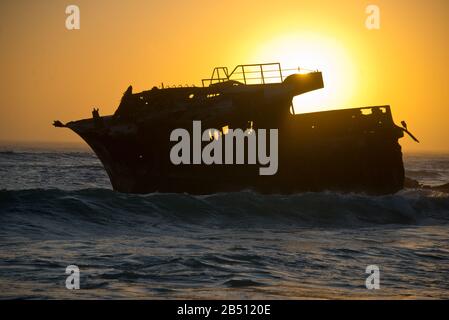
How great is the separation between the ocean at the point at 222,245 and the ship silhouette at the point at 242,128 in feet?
4.78

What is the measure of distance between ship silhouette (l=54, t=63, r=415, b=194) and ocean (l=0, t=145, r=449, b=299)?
146 cm

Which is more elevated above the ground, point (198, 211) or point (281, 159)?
point (281, 159)

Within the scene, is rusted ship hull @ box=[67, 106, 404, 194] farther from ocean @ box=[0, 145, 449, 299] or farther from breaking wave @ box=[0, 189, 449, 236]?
ocean @ box=[0, 145, 449, 299]

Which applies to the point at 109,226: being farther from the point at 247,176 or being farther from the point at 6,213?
the point at 247,176

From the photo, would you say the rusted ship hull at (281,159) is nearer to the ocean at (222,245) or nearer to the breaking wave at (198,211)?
the breaking wave at (198,211)

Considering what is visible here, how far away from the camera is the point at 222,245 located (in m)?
16.6

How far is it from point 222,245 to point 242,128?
11.4 m

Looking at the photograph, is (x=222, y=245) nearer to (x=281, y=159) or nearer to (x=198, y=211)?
(x=198, y=211)

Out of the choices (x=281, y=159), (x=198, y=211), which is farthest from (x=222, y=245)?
(x=281, y=159)

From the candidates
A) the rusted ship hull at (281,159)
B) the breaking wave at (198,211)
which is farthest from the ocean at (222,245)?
the rusted ship hull at (281,159)

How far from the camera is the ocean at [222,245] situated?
1160 centimetres

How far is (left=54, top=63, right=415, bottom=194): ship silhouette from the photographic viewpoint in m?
27.4

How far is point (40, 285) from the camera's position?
11344 millimetres
